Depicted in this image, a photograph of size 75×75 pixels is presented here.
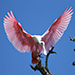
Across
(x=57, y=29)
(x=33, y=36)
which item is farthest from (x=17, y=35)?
(x=57, y=29)

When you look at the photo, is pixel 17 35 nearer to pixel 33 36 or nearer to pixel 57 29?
pixel 33 36

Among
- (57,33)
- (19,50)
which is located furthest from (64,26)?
(19,50)

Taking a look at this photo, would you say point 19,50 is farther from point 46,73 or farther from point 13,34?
point 46,73

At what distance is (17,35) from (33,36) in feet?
2.28

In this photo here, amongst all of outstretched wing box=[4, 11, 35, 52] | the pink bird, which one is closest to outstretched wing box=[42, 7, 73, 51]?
the pink bird

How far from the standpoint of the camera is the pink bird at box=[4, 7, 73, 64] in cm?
855

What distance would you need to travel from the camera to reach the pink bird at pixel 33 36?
8547mm

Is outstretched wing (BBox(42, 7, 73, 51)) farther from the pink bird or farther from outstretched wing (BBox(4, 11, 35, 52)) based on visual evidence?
outstretched wing (BBox(4, 11, 35, 52))

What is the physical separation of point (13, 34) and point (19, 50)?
2.21 feet

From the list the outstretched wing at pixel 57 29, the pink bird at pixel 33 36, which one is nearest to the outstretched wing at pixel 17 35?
the pink bird at pixel 33 36

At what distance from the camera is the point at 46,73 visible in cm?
736

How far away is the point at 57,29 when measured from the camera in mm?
9086

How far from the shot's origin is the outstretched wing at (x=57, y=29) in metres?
8.87

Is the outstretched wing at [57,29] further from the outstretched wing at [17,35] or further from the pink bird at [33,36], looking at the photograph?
the outstretched wing at [17,35]
